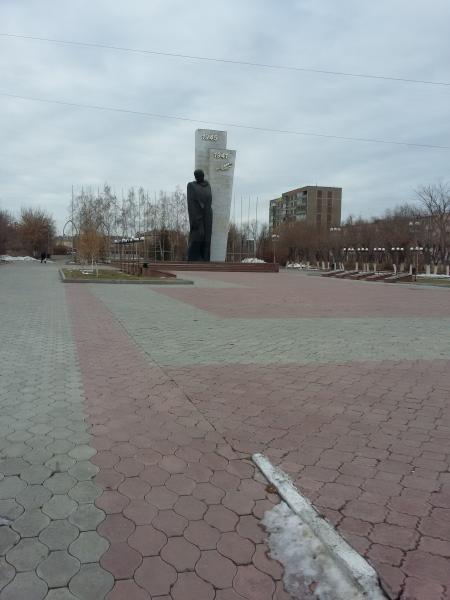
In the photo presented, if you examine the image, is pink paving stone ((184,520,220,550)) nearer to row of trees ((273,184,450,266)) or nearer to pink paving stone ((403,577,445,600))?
pink paving stone ((403,577,445,600))

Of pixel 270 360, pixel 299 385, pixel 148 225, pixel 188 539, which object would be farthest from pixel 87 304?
pixel 148 225

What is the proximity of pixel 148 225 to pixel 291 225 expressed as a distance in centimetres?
2795

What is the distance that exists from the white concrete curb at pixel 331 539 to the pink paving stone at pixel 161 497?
0.66 metres

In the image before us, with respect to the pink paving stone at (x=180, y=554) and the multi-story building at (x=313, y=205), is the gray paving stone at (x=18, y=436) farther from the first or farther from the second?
the multi-story building at (x=313, y=205)

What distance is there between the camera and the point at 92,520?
2619 millimetres

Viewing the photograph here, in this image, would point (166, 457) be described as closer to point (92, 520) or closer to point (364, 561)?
point (92, 520)

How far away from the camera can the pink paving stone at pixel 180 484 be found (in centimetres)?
296

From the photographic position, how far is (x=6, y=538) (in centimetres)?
245

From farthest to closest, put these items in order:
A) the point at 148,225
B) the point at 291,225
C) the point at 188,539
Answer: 1. the point at 291,225
2. the point at 148,225
3. the point at 188,539

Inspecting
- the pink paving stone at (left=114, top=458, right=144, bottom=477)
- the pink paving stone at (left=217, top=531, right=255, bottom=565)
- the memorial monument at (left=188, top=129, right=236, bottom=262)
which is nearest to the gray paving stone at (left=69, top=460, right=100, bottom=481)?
the pink paving stone at (left=114, top=458, right=144, bottom=477)

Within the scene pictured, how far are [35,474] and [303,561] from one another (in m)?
1.87

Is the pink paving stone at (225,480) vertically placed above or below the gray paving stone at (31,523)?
above

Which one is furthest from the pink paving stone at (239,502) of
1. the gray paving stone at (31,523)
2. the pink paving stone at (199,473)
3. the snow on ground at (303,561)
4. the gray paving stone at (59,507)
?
the gray paving stone at (31,523)

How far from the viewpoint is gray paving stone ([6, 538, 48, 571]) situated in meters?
2.25
